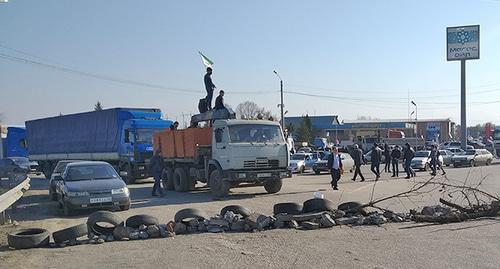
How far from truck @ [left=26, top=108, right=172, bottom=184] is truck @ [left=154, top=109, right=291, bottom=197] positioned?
6880mm

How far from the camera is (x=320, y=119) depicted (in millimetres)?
122375

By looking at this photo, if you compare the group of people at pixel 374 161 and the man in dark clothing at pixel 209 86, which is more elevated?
the man in dark clothing at pixel 209 86

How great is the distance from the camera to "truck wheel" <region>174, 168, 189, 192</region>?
2134 centimetres

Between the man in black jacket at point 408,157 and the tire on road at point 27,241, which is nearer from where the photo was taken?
the tire on road at point 27,241

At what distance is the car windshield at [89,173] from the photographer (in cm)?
1554

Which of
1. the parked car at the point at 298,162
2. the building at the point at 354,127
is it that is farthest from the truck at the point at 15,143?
the building at the point at 354,127

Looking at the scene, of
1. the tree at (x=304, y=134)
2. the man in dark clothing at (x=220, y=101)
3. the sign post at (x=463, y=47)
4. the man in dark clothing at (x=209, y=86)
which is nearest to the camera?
the man in dark clothing at (x=220, y=101)

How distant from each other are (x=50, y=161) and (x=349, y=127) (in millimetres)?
83826

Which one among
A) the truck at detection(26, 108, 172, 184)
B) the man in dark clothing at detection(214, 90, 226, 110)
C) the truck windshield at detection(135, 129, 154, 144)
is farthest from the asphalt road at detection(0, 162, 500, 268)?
the truck windshield at detection(135, 129, 154, 144)

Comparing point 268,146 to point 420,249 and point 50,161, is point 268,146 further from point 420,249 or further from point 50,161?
point 50,161

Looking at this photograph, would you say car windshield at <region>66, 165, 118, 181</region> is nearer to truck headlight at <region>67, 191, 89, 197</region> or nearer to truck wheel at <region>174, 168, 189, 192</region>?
truck headlight at <region>67, 191, 89, 197</region>

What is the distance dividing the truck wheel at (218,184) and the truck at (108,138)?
7.92m

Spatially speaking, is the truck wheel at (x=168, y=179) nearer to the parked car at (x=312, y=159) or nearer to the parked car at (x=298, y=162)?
the parked car at (x=298, y=162)

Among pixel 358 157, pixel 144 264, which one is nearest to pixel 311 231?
pixel 144 264
